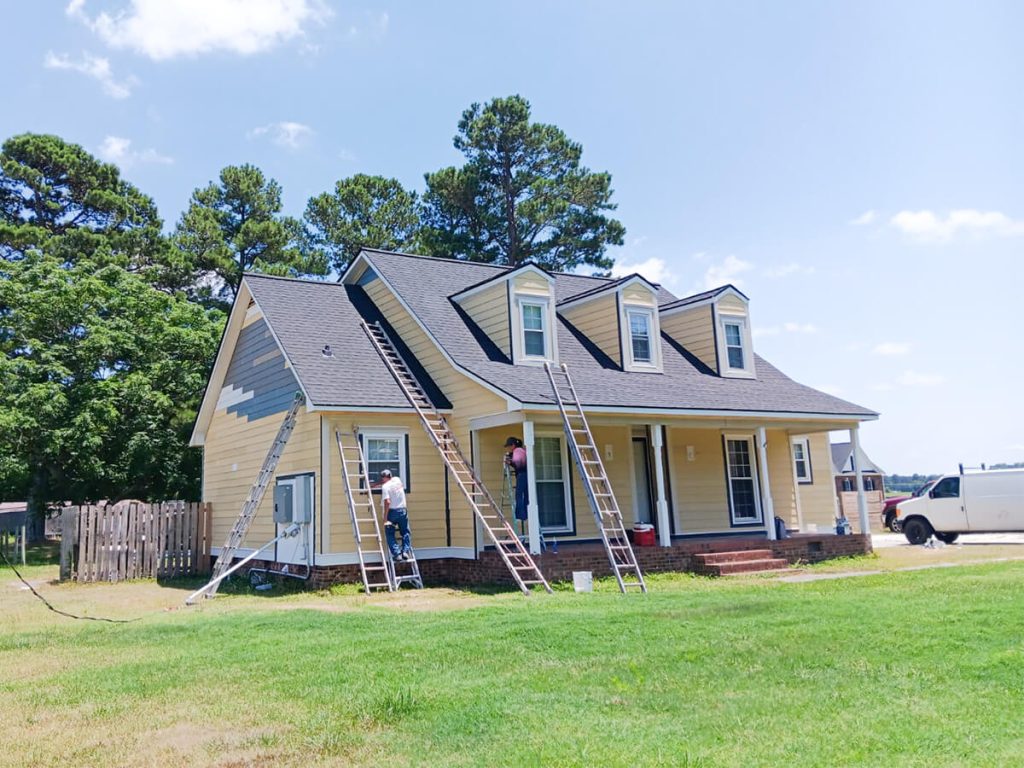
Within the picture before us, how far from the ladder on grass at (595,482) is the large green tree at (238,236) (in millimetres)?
20845

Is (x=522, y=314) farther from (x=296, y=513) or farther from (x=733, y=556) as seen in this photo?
(x=733, y=556)

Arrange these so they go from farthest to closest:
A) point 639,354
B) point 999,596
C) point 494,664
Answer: point 639,354 < point 999,596 < point 494,664

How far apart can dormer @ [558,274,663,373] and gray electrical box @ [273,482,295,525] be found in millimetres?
7486

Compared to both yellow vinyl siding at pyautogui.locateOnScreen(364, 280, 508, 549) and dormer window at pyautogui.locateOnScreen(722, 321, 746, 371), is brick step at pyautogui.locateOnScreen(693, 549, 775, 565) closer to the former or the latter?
yellow vinyl siding at pyautogui.locateOnScreen(364, 280, 508, 549)

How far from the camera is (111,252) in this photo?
110 feet

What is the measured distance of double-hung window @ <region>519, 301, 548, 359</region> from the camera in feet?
57.4

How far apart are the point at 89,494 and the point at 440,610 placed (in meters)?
18.5

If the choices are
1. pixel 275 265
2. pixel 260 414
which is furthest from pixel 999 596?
pixel 275 265

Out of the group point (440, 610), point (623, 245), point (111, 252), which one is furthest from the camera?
point (623, 245)

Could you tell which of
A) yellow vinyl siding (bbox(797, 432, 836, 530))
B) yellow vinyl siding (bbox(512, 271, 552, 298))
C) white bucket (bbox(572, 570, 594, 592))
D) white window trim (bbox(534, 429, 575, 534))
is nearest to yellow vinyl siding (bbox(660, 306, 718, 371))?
yellow vinyl siding (bbox(797, 432, 836, 530))

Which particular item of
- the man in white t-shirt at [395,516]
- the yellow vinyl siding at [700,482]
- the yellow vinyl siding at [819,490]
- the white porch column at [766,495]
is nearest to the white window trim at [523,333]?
the yellow vinyl siding at [700,482]

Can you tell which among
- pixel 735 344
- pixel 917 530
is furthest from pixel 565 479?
pixel 917 530

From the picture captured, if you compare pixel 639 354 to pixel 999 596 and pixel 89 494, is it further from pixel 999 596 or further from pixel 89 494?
pixel 89 494

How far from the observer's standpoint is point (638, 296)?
62.7ft
